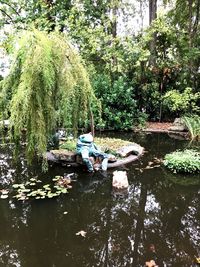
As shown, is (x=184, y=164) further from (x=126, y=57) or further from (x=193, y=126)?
(x=126, y=57)

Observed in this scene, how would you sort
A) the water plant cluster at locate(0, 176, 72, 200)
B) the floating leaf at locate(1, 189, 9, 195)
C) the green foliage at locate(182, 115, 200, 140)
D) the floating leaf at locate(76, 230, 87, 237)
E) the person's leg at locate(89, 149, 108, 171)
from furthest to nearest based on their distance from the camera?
the green foliage at locate(182, 115, 200, 140)
the person's leg at locate(89, 149, 108, 171)
the floating leaf at locate(1, 189, 9, 195)
the water plant cluster at locate(0, 176, 72, 200)
the floating leaf at locate(76, 230, 87, 237)

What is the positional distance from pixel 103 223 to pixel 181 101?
8.88 m

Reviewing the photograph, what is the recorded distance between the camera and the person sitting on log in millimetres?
7246

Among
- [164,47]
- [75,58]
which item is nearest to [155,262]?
[75,58]

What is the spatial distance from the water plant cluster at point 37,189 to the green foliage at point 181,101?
25.1 ft

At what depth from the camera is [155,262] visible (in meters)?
3.86

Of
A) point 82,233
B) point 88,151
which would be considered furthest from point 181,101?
point 82,233

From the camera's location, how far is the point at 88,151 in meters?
7.43

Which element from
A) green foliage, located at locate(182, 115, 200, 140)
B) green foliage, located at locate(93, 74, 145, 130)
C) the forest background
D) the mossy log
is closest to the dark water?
the mossy log

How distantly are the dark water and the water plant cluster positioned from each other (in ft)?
0.55

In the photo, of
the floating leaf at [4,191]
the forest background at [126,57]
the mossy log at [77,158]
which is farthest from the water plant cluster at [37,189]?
the forest background at [126,57]

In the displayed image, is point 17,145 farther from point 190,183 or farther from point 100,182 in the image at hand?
point 190,183

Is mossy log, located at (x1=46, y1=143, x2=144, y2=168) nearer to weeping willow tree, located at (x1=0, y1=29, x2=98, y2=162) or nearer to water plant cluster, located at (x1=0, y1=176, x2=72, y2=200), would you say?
water plant cluster, located at (x1=0, y1=176, x2=72, y2=200)

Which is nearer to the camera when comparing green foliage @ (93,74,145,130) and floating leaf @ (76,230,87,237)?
floating leaf @ (76,230,87,237)
